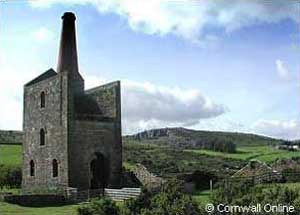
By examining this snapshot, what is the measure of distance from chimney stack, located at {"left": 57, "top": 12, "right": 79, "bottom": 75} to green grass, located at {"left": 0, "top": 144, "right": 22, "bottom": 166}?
39.2ft

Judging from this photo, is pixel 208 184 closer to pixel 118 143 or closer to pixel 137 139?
pixel 118 143

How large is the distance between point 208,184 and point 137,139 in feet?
198

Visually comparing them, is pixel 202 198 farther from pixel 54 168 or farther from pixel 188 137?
pixel 188 137

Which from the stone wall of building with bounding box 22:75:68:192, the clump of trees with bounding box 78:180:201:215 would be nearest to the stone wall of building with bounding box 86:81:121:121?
the stone wall of building with bounding box 22:75:68:192

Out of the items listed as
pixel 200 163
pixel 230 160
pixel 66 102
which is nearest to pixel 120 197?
pixel 66 102

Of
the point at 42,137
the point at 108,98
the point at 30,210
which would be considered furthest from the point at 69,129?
the point at 30,210

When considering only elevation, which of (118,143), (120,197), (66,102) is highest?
(66,102)

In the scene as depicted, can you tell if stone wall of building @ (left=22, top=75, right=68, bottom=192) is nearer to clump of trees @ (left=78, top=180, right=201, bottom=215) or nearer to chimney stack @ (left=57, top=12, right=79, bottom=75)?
chimney stack @ (left=57, top=12, right=79, bottom=75)

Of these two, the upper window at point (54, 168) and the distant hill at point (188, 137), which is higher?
the distant hill at point (188, 137)

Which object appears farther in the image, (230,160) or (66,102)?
(230,160)

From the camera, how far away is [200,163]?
50469mm

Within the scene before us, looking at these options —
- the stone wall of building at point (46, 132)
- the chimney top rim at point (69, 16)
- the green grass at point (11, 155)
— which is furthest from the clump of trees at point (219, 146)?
the chimney top rim at point (69, 16)

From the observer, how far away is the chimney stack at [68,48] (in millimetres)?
32406

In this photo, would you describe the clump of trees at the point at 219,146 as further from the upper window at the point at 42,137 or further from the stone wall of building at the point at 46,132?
the upper window at the point at 42,137
